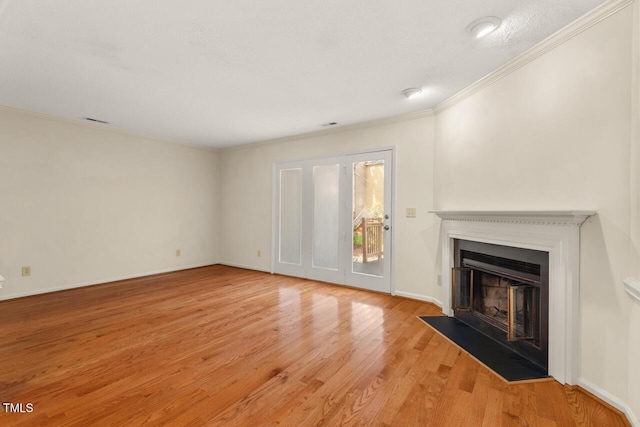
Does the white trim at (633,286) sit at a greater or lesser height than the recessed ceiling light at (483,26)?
lesser

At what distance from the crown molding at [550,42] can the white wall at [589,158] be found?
0.12ft

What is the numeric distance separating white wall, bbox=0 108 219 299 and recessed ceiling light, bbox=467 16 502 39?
5022 millimetres

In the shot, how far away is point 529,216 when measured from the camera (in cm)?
218

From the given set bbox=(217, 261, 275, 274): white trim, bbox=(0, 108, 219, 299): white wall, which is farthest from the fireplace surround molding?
bbox=(0, 108, 219, 299): white wall

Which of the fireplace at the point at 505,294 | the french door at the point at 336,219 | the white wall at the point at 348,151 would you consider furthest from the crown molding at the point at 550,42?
the fireplace at the point at 505,294

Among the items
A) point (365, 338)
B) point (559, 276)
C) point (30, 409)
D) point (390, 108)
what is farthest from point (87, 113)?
point (559, 276)

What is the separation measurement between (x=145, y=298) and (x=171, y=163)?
260 cm

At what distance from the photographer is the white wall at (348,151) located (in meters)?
3.74

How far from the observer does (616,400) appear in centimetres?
174

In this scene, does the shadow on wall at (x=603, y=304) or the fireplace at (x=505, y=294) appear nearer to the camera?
the shadow on wall at (x=603, y=304)

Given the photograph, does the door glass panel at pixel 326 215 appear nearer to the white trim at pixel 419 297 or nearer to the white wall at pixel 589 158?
the white trim at pixel 419 297

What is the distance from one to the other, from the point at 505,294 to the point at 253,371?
2.27 meters

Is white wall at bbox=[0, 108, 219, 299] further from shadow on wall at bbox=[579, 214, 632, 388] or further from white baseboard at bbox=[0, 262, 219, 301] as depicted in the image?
shadow on wall at bbox=[579, 214, 632, 388]

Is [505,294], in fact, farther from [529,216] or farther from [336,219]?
[336,219]
